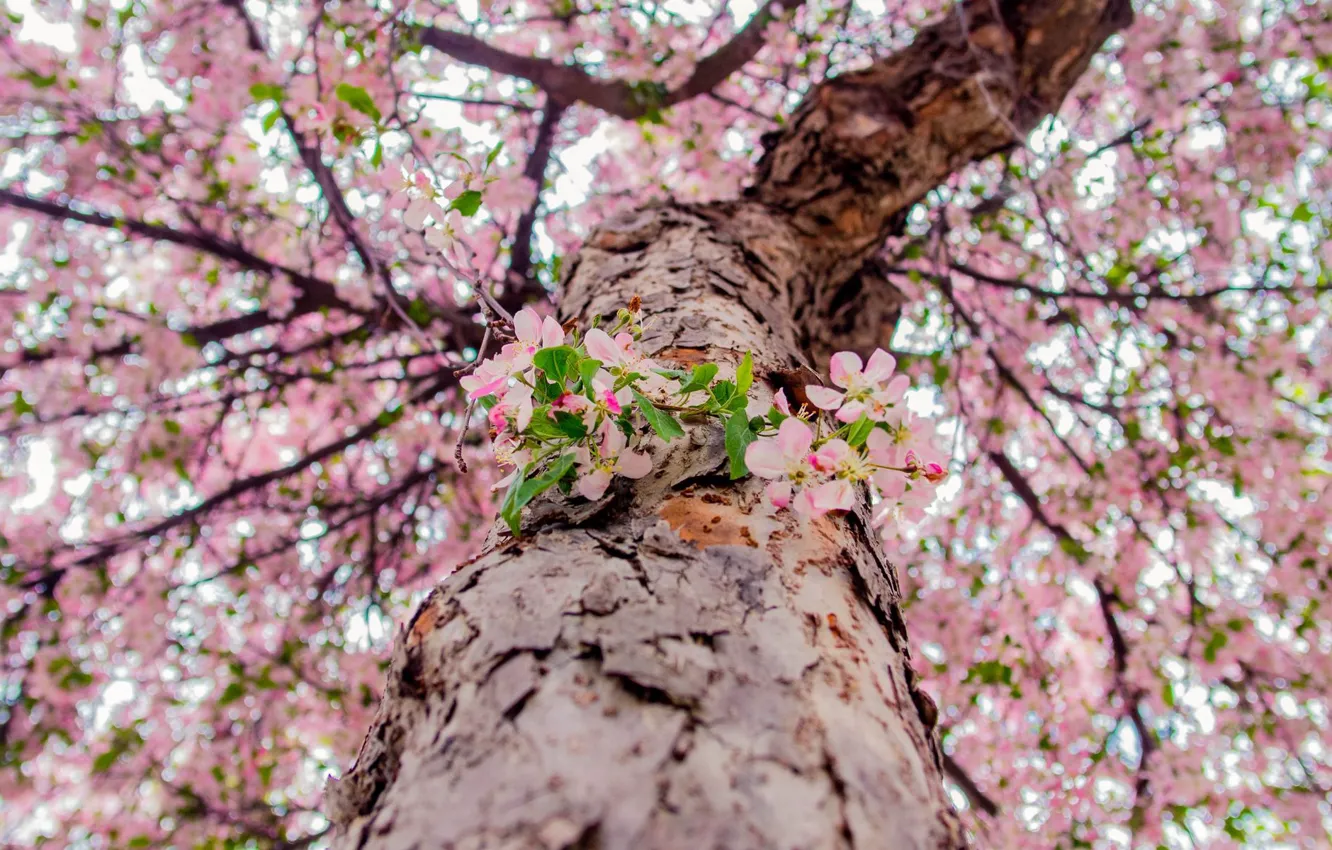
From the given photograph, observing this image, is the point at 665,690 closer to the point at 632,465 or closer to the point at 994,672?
the point at 632,465

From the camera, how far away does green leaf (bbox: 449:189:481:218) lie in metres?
1.17

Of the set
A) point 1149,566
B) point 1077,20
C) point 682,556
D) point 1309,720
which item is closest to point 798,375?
point 682,556

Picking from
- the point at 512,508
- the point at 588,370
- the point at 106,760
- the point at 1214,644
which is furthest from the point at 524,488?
the point at 1214,644

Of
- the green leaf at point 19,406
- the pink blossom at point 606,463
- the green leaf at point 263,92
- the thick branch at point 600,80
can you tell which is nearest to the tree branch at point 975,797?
the thick branch at point 600,80

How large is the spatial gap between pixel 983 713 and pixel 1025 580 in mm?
741

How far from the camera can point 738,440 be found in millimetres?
836

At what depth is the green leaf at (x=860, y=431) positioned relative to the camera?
32.2 inches

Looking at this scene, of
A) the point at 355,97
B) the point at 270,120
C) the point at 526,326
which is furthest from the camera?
the point at 270,120

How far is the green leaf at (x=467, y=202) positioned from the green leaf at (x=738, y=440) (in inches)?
23.7

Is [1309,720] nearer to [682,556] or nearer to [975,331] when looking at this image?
[975,331]

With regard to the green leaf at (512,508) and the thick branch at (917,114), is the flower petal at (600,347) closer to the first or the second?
the green leaf at (512,508)

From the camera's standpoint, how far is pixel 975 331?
3268 millimetres

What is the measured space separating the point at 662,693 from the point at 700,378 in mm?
401

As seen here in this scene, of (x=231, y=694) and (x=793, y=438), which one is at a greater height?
(x=231, y=694)
